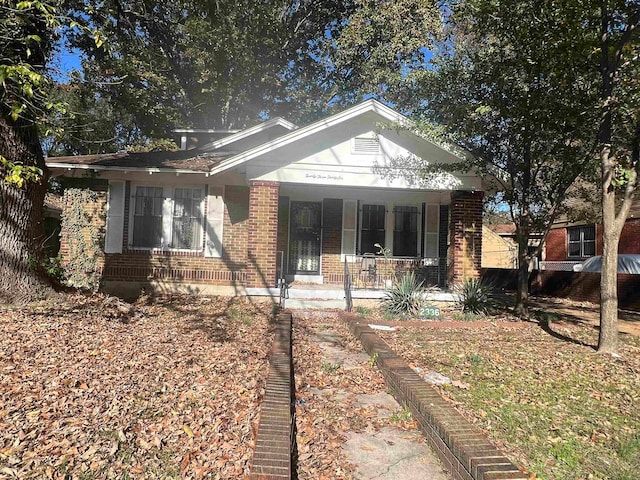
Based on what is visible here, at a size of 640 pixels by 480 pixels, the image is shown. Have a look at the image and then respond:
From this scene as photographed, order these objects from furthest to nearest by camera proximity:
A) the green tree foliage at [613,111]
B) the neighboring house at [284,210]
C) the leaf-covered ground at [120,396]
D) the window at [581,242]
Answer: the window at [581,242] < the neighboring house at [284,210] < the green tree foliage at [613,111] < the leaf-covered ground at [120,396]

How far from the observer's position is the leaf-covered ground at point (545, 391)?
3350 mm

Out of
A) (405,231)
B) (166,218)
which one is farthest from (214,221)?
(405,231)

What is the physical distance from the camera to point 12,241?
6.36 metres

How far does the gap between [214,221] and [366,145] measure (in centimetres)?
429

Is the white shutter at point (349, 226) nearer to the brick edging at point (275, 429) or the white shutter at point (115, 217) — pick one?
the white shutter at point (115, 217)

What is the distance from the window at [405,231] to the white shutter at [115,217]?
7344mm

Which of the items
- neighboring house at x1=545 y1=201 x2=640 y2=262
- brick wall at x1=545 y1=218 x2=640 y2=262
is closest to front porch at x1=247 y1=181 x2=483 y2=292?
neighboring house at x1=545 y1=201 x2=640 y2=262

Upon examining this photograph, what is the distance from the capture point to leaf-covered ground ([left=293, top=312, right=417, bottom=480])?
10.8ft

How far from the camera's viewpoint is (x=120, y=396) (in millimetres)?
3838

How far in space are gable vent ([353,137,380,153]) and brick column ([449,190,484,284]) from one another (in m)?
2.36

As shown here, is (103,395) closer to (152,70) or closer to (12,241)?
(12,241)

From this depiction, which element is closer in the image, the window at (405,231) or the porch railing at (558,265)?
the window at (405,231)

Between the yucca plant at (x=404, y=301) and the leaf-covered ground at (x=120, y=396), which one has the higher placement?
the yucca plant at (x=404, y=301)

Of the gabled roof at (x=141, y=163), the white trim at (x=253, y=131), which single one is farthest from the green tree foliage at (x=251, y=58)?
the gabled roof at (x=141, y=163)
